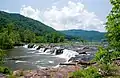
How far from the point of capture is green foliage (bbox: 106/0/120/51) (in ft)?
34.5

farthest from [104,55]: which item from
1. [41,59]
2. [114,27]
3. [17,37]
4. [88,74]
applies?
[17,37]

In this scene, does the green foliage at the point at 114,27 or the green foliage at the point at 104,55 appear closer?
the green foliage at the point at 114,27

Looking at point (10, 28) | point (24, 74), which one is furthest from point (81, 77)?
point (10, 28)

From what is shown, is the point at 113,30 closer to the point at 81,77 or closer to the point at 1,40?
the point at 81,77

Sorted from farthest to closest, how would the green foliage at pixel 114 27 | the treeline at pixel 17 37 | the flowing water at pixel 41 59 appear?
1. the treeline at pixel 17 37
2. the flowing water at pixel 41 59
3. the green foliage at pixel 114 27

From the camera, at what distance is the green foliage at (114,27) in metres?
10.5

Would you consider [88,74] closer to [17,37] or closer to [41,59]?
[41,59]

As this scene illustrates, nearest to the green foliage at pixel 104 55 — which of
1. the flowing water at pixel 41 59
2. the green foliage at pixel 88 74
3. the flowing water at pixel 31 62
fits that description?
the green foliage at pixel 88 74

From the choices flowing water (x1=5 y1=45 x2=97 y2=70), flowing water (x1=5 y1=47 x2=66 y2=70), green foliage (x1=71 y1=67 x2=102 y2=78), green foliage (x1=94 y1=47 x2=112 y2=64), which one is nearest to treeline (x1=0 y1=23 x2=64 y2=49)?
flowing water (x1=5 y1=45 x2=97 y2=70)

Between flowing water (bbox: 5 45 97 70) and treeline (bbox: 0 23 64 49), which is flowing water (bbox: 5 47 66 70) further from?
treeline (bbox: 0 23 64 49)

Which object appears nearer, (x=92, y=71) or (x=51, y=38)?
(x=92, y=71)

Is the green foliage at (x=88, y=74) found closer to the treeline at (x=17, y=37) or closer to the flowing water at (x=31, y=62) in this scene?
the flowing water at (x=31, y=62)

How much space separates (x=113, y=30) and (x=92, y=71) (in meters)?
5.62

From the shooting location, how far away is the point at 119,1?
10719mm
